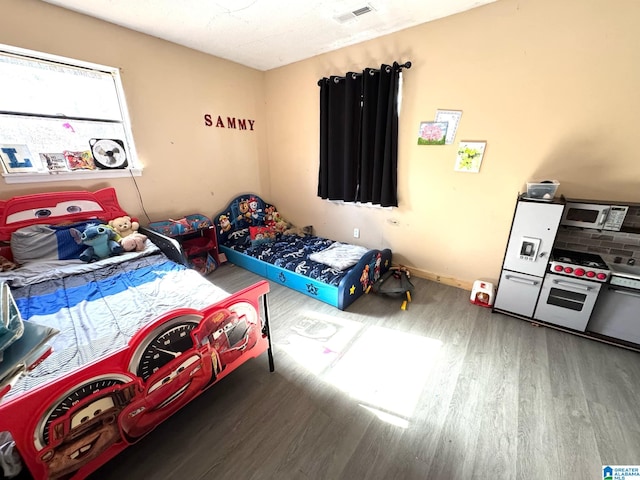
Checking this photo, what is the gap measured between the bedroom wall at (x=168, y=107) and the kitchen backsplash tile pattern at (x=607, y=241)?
360 centimetres

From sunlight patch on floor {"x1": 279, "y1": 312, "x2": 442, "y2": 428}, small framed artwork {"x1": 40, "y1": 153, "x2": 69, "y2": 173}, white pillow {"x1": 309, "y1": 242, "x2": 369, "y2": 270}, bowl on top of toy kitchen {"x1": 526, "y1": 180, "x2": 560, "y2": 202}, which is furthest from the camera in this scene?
white pillow {"x1": 309, "y1": 242, "x2": 369, "y2": 270}

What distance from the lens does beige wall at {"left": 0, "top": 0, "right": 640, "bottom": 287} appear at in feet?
6.34

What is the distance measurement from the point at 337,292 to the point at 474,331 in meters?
1.16

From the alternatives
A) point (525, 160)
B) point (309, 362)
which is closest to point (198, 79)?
point (309, 362)

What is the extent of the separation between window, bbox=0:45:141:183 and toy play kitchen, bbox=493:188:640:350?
366cm

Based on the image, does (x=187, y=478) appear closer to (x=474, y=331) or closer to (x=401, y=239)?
(x=474, y=331)

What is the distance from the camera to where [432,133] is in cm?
261

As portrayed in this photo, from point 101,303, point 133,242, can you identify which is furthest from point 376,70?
point 101,303

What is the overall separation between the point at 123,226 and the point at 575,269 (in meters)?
3.78

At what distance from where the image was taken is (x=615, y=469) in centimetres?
124

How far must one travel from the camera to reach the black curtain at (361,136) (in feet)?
8.98

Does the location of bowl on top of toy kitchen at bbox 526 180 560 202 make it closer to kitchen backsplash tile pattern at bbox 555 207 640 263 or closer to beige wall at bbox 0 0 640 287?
beige wall at bbox 0 0 640 287

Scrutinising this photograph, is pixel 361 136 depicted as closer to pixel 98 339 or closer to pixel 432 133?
pixel 432 133

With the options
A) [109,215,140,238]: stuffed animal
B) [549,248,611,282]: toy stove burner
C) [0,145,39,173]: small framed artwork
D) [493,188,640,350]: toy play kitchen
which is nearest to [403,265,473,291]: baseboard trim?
[493,188,640,350]: toy play kitchen
